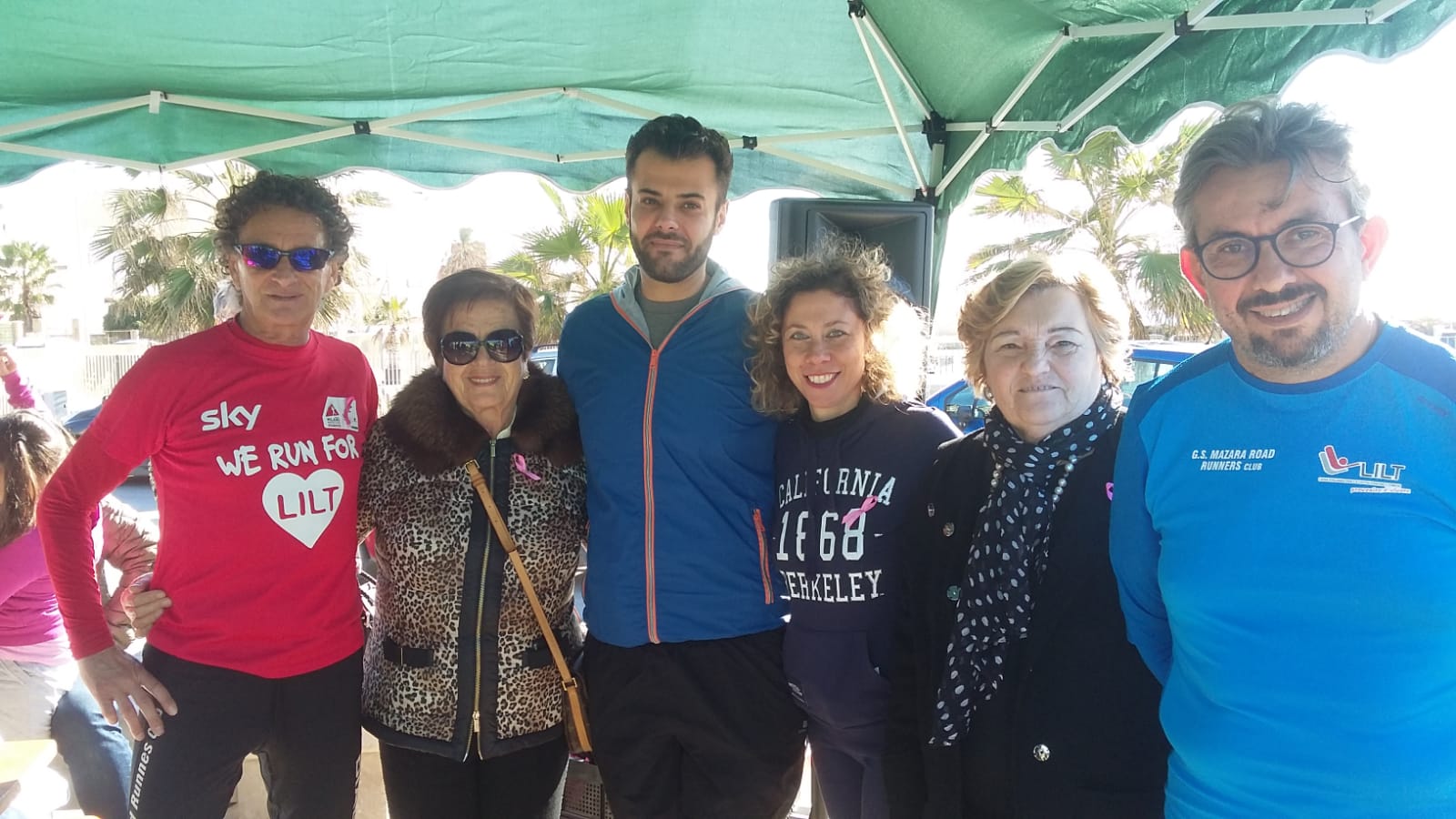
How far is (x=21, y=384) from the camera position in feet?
12.2

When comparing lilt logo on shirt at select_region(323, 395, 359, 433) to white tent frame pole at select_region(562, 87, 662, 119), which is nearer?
lilt logo on shirt at select_region(323, 395, 359, 433)

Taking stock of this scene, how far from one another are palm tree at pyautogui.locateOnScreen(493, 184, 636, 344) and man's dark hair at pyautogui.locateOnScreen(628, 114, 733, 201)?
9.30 meters

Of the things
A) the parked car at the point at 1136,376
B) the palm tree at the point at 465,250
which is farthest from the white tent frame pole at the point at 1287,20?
the palm tree at the point at 465,250

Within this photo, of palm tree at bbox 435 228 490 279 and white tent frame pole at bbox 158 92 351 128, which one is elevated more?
palm tree at bbox 435 228 490 279

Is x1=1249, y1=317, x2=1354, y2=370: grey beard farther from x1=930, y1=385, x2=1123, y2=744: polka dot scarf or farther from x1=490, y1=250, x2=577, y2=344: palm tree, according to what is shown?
x1=490, y1=250, x2=577, y2=344: palm tree

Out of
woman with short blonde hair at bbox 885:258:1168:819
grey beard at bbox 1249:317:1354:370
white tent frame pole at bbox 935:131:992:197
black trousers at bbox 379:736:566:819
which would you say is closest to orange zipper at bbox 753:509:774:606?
woman with short blonde hair at bbox 885:258:1168:819

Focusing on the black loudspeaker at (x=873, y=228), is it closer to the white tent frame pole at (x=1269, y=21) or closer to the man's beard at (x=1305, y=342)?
the white tent frame pole at (x=1269, y=21)

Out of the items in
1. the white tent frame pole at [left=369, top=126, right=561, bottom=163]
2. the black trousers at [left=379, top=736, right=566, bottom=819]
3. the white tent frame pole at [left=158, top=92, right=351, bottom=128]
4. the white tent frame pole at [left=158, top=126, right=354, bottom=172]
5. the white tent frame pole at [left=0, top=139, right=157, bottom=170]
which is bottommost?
the black trousers at [left=379, top=736, right=566, bottom=819]

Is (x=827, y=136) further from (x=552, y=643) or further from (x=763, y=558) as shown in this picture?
(x=552, y=643)

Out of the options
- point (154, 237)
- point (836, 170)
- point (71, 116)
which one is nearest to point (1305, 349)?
point (836, 170)

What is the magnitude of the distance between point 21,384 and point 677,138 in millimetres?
3603

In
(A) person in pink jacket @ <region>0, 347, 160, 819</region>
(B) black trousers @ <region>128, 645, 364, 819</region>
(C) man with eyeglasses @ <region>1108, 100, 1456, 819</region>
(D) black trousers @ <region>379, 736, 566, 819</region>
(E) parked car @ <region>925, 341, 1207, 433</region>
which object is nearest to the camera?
(C) man with eyeglasses @ <region>1108, 100, 1456, 819</region>

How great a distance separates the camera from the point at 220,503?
1769 millimetres

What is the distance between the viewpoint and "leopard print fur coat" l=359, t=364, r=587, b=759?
1812 millimetres
